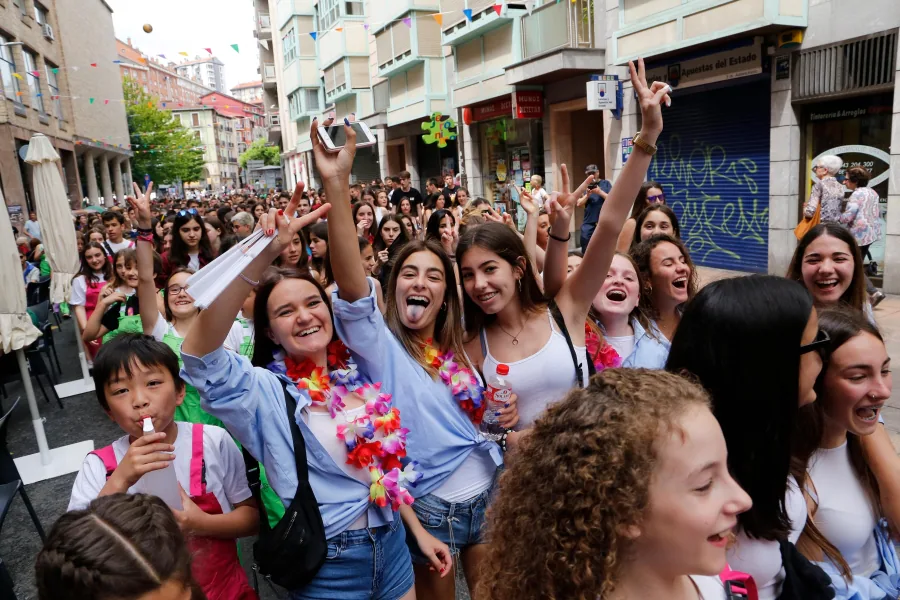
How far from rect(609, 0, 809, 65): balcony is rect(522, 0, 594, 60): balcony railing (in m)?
0.81

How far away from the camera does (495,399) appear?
2295mm

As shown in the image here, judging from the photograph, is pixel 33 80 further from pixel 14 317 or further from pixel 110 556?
pixel 110 556

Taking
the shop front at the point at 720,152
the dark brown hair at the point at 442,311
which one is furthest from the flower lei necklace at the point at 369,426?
the shop front at the point at 720,152

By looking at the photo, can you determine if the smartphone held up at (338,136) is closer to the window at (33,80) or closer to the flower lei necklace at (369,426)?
the flower lei necklace at (369,426)

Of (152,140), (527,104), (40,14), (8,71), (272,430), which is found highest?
(40,14)

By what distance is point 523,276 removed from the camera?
2.57 meters

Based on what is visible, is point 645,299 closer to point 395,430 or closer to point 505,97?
point 395,430

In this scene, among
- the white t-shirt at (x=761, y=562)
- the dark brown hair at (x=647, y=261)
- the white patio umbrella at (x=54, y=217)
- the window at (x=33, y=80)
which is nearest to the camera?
the white t-shirt at (x=761, y=562)

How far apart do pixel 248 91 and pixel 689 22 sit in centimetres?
16272

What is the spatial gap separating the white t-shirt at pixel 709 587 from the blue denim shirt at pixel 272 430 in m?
1.04

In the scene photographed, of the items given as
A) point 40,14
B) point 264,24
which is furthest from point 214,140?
point 40,14

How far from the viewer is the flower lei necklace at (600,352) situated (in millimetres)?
2736

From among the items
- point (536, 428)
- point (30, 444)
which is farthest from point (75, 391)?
point (536, 428)

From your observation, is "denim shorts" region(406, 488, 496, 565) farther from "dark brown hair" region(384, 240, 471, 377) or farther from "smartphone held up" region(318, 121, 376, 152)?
"smartphone held up" region(318, 121, 376, 152)
